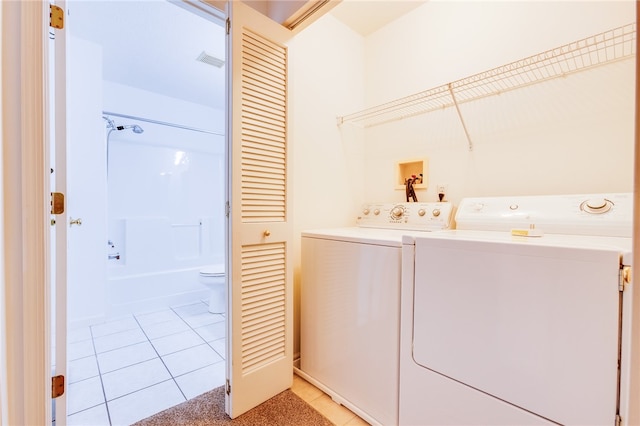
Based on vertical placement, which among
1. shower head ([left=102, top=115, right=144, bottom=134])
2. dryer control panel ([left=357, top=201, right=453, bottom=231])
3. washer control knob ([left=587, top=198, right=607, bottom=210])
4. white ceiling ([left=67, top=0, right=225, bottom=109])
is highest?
white ceiling ([left=67, top=0, right=225, bottom=109])

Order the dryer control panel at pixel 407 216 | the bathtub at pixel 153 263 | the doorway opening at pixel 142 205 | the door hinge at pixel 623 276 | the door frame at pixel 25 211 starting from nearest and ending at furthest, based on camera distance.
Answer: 1. the door hinge at pixel 623 276
2. the door frame at pixel 25 211
3. the dryer control panel at pixel 407 216
4. the doorway opening at pixel 142 205
5. the bathtub at pixel 153 263

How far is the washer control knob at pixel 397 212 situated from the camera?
6.07 feet

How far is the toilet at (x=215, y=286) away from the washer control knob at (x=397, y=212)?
1.85 metres

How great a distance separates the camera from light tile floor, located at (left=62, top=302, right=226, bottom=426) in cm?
149

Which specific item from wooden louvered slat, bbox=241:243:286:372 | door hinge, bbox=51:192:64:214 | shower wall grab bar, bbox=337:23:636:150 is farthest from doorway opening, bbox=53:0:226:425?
shower wall grab bar, bbox=337:23:636:150

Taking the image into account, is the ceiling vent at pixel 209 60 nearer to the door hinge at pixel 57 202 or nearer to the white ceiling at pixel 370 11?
the white ceiling at pixel 370 11

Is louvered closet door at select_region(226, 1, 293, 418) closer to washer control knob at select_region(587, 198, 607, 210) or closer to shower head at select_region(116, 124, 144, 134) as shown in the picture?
washer control knob at select_region(587, 198, 607, 210)

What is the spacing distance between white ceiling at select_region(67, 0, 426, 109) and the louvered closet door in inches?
14.2

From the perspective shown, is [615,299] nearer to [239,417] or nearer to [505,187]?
[505,187]

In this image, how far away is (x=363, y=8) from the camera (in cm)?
200

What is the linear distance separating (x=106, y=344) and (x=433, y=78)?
3077 millimetres

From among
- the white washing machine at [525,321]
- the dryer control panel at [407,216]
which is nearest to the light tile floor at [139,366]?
the white washing machine at [525,321]

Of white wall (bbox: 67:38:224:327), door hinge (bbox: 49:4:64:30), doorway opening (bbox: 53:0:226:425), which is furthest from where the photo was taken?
white wall (bbox: 67:38:224:327)

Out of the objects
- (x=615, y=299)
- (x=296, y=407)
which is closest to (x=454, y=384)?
(x=615, y=299)
